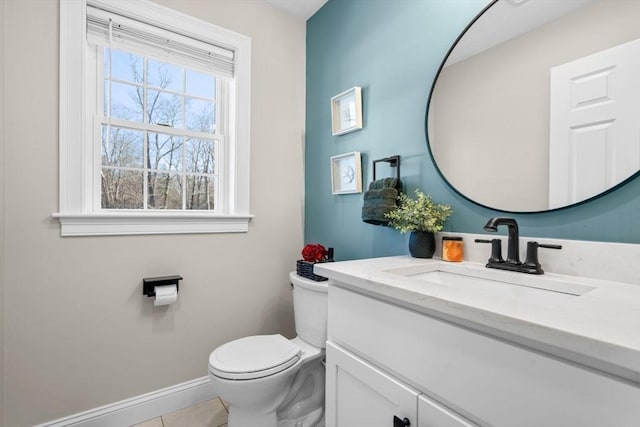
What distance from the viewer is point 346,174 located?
1.86 metres

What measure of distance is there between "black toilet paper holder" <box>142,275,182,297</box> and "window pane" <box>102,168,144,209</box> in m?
0.43

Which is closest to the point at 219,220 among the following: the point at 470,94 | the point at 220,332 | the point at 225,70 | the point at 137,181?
the point at 137,181

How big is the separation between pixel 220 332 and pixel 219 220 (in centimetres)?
70

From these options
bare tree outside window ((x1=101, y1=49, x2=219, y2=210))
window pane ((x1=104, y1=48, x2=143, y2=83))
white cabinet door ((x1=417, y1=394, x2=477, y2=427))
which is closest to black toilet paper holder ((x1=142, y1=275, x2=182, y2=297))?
bare tree outside window ((x1=101, y1=49, x2=219, y2=210))

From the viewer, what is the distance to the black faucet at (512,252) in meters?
0.99

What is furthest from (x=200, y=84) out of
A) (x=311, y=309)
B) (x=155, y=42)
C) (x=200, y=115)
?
(x=311, y=309)

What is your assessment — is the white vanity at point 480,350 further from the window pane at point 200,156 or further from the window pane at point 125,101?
the window pane at point 125,101

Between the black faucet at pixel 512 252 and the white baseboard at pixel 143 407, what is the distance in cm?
174

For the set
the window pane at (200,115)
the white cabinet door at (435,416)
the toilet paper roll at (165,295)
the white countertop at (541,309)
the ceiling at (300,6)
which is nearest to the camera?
the white countertop at (541,309)

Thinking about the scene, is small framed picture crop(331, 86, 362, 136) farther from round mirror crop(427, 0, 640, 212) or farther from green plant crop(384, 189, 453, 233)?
green plant crop(384, 189, 453, 233)

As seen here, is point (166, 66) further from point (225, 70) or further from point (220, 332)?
point (220, 332)

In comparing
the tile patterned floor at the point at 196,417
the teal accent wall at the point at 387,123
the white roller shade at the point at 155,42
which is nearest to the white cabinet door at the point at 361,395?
the teal accent wall at the point at 387,123

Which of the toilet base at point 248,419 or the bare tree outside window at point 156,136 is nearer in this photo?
the toilet base at point 248,419

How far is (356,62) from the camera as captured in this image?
5.94 ft
